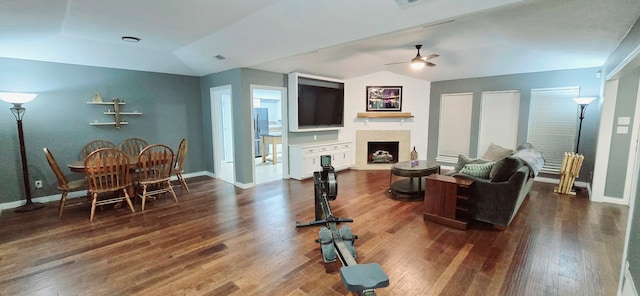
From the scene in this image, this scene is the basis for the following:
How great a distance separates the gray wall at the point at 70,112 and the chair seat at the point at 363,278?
5.19 meters

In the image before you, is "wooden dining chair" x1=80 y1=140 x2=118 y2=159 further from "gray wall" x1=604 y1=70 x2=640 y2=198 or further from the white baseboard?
"gray wall" x1=604 y1=70 x2=640 y2=198

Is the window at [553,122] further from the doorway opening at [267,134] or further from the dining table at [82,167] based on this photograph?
the dining table at [82,167]

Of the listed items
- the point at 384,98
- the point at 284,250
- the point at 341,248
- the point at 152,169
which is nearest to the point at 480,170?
the point at 341,248

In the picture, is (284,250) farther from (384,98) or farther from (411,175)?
(384,98)

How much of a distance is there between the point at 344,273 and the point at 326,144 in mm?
4617

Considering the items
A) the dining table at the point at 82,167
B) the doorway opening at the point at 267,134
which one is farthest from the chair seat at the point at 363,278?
the doorway opening at the point at 267,134

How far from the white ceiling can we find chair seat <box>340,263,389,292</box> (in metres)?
2.15

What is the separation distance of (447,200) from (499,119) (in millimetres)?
3639

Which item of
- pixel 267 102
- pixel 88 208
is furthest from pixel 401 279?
pixel 267 102

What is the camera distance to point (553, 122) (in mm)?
5133

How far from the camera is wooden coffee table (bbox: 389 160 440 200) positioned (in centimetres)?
400

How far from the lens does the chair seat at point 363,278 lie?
126cm

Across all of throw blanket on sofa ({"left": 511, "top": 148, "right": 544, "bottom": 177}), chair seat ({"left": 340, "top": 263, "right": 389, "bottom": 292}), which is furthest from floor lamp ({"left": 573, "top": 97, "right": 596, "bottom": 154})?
chair seat ({"left": 340, "top": 263, "right": 389, "bottom": 292})

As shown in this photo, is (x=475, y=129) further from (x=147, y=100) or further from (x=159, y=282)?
(x=147, y=100)
